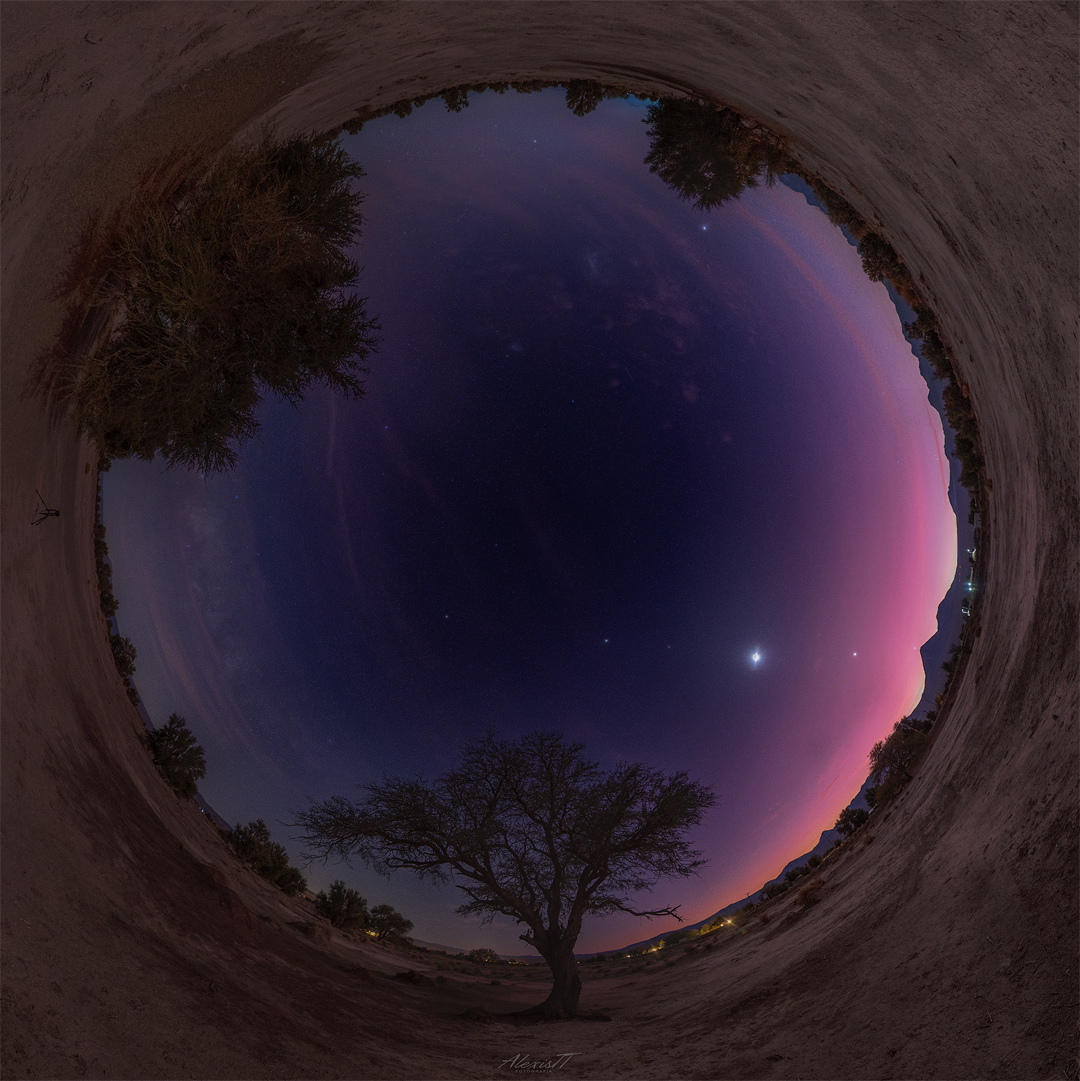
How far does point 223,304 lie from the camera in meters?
9.74

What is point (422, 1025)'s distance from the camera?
904 cm

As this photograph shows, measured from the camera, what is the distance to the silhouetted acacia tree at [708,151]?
1139 centimetres

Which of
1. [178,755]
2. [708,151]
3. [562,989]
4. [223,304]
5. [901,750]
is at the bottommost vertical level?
[562,989]

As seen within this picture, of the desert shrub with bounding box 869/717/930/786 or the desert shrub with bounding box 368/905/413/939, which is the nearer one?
the desert shrub with bounding box 869/717/930/786

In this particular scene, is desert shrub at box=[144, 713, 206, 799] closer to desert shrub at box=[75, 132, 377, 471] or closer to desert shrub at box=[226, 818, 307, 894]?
desert shrub at box=[226, 818, 307, 894]

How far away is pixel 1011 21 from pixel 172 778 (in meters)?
16.7

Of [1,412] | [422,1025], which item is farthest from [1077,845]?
[1,412]

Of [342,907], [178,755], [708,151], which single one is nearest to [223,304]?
[178,755]

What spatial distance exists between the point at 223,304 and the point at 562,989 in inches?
546

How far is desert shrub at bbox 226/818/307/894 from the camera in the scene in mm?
12352

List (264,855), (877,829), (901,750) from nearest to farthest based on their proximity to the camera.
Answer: (877,829)
(901,750)
(264,855)

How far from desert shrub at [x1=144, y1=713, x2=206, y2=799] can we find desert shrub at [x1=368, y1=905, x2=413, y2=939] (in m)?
4.92

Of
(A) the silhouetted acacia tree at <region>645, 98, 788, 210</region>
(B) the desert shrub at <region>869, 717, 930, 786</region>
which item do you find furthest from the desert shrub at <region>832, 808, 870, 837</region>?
(A) the silhouetted acacia tree at <region>645, 98, 788, 210</region>

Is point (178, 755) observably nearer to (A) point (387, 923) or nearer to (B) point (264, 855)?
(B) point (264, 855)
